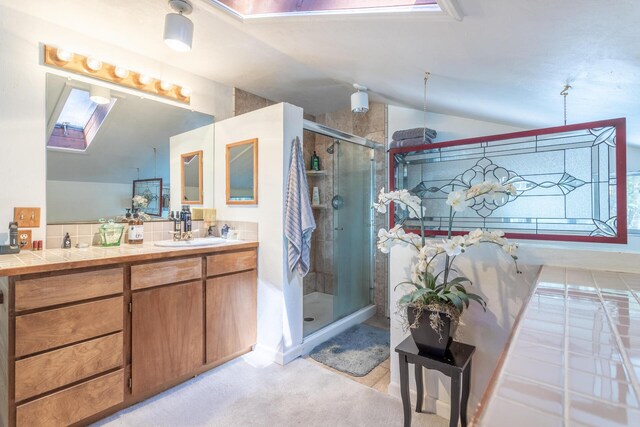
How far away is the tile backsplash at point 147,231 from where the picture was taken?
2027 mm

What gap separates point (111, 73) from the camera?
2260 mm

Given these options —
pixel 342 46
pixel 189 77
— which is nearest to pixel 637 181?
pixel 342 46

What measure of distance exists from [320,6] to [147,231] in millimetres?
2077

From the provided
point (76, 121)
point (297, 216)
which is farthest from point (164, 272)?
point (76, 121)

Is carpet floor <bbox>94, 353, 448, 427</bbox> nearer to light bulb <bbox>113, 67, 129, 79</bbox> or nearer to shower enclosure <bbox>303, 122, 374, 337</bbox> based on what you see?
shower enclosure <bbox>303, 122, 374, 337</bbox>

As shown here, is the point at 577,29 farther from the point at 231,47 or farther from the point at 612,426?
the point at 231,47

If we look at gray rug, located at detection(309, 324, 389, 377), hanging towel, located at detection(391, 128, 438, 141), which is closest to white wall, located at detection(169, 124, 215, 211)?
gray rug, located at detection(309, 324, 389, 377)

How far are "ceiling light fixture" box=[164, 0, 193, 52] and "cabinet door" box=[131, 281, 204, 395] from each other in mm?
1482

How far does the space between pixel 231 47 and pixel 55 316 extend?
6.56 ft

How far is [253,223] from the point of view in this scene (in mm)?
2553

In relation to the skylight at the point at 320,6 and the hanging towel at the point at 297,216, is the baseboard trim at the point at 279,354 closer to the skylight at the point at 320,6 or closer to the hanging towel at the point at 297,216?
the hanging towel at the point at 297,216

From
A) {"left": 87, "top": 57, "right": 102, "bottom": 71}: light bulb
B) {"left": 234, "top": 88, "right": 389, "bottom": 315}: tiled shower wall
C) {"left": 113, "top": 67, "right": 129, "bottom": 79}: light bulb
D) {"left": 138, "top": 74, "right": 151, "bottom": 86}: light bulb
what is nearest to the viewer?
{"left": 87, "top": 57, "right": 102, "bottom": 71}: light bulb

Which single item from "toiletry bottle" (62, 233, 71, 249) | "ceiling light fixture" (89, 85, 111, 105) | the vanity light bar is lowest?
"toiletry bottle" (62, 233, 71, 249)

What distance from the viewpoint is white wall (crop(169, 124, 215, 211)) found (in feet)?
8.80
